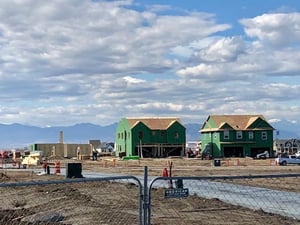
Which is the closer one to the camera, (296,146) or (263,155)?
(263,155)

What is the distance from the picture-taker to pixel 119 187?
26188 millimetres

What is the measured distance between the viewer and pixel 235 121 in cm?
9769

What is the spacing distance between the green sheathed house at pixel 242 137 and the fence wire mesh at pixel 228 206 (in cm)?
7008

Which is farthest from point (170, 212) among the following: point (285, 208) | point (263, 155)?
point (263, 155)

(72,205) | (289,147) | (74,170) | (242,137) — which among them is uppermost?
(242,137)

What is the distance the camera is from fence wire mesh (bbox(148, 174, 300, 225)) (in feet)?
51.9

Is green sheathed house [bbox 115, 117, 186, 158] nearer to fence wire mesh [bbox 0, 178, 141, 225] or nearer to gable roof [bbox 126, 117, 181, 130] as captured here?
gable roof [bbox 126, 117, 181, 130]

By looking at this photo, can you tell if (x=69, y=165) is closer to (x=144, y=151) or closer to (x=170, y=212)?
(x=170, y=212)

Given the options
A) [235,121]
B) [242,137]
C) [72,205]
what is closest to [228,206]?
[72,205]

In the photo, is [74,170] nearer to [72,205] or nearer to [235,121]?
[72,205]

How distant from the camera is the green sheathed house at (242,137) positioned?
95312 mm

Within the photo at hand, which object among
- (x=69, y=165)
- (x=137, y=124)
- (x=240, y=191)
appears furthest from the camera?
(x=137, y=124)

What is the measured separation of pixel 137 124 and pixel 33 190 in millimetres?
74771

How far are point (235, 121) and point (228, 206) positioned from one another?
79600 millimetres
